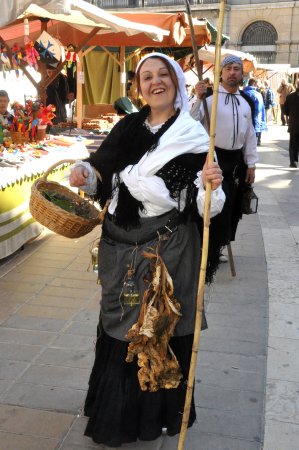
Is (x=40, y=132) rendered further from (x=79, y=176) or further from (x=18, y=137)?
(x=79, y=176)

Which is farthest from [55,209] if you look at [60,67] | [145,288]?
[60,67]

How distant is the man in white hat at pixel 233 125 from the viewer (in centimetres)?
441

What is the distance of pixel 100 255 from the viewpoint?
2.57 meters

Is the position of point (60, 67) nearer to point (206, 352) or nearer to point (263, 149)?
point (206, 352)

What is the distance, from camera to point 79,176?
→ 2.46 meters

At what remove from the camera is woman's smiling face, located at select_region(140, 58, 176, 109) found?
92.4 inches

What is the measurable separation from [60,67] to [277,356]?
17.6ft

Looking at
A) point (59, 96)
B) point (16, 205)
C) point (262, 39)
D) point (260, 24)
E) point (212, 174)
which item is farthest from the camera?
point (262, 39)

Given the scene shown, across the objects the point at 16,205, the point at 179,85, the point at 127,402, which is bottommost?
the point at 127,402

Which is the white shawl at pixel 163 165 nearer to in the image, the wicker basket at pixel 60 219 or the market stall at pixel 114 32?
the wicker basket at pixel 60 219

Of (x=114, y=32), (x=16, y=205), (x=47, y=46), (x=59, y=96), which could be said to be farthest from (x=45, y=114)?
(x=59, y=96)

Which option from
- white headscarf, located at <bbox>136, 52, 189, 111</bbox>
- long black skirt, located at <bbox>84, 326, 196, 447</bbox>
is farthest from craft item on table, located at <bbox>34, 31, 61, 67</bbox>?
long black skirt, located at <bbox>84, 326, 196, 447</bbox>

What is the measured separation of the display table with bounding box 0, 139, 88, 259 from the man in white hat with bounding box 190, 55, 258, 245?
2.01 metres

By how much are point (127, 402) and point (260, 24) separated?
35650 mm
